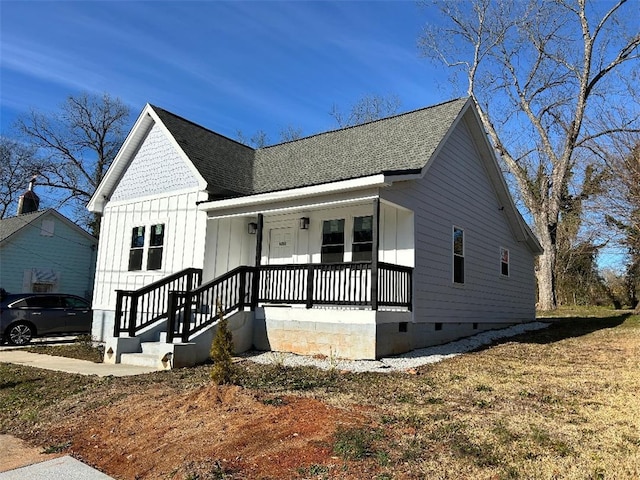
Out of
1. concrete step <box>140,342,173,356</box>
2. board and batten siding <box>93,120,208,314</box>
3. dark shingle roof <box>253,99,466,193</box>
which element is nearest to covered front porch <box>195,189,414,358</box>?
board and batten siding <box>93,120,208,314</box>

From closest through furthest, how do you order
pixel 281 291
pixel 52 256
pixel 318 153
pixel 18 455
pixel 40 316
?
1. pixel 18 455
2. pixel 281 291
3. pixel 318 153
4. pixel 40 316
5. pixel 52 256

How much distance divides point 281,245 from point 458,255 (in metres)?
4.72

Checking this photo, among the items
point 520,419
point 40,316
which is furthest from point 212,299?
point 40,316

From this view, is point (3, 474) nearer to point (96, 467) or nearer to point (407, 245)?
point (96, 467)

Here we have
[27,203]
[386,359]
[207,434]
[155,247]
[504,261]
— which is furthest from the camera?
[27,203]

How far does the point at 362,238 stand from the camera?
11.3 m

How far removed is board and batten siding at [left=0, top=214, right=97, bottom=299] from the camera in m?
24.4

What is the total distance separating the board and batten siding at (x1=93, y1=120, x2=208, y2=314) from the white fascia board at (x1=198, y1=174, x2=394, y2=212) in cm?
89

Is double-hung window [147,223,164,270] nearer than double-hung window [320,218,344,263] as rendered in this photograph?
No

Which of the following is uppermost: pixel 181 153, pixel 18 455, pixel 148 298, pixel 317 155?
pixel 317 155

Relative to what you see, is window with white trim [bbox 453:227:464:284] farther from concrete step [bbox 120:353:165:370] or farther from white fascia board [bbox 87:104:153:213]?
white fascia board [bbox 87:104:153:213]

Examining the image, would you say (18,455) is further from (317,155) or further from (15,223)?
(15,223)

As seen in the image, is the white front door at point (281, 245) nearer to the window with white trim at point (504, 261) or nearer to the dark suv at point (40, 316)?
the window with white trim at point (504, 261)

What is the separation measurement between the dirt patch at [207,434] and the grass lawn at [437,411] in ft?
0.15
